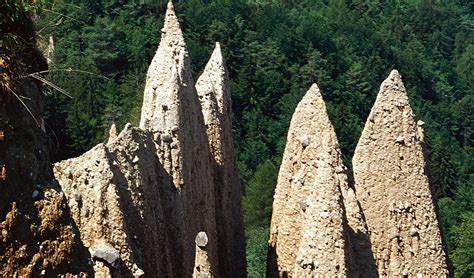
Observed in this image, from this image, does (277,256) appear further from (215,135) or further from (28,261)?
(28,261)

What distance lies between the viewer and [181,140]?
10.5 m

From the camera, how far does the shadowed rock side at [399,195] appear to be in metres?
11.5

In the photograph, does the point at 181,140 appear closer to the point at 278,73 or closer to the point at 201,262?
the point at 201,262

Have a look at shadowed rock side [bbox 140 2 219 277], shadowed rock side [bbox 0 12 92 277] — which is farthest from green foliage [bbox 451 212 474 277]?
shadowed rock side [bbox 0 12 92 277]

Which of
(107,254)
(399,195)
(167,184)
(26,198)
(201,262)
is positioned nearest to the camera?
(26,198)

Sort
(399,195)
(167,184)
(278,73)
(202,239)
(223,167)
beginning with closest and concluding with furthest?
(202,239), (167,184), (399,195), (223,167), (278,73)

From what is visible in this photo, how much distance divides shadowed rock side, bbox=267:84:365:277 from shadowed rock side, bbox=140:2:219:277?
43.4 inches

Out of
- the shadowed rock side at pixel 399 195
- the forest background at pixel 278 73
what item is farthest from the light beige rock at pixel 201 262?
the forest background at pixel 278 73

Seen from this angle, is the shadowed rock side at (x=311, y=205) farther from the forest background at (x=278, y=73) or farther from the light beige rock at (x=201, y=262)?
the forest background at (x=278, y=73)

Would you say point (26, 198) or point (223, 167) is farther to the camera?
point (223, 167)

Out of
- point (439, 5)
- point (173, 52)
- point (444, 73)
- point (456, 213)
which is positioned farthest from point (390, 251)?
point (439, 5)

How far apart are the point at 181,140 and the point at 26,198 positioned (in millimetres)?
5696

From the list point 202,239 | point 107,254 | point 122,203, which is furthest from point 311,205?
point 107,254

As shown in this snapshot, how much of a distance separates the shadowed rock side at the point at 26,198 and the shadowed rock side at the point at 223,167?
291 inches
